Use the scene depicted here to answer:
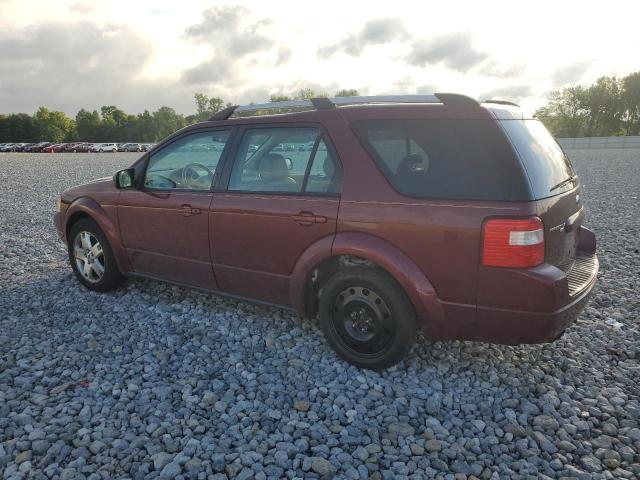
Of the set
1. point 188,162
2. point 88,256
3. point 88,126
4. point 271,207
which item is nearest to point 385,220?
point 271,207

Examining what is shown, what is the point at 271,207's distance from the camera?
3.91 m

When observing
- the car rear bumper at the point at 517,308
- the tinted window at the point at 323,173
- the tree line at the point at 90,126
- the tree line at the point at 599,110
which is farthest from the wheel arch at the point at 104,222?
the tree line at the point at 90,126

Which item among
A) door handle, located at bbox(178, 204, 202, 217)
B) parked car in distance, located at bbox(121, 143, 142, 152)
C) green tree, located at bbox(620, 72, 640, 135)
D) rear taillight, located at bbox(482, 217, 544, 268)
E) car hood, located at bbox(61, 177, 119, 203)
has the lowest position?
rear taillight, located at bbox(482, 217, 544, 268)

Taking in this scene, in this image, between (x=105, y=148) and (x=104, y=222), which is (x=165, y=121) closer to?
(x=105, y=148)

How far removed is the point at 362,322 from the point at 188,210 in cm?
182

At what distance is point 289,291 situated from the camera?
396cm

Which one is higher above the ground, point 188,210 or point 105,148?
point 105,148

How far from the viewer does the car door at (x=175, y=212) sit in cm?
442

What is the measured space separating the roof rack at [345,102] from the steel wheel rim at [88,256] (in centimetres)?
191

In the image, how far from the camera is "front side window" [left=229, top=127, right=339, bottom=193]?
3.76m

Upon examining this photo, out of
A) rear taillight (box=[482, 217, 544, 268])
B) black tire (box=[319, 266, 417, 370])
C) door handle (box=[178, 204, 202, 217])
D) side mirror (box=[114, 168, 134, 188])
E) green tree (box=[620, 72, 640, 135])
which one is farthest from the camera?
green tree (box=[620, 72, 640, 135])

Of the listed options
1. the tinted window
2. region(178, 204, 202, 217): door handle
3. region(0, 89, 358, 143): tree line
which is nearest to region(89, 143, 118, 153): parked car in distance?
region(0, 89, 358, 143): tree line

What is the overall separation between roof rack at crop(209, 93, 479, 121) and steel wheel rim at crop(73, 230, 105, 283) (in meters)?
1.91

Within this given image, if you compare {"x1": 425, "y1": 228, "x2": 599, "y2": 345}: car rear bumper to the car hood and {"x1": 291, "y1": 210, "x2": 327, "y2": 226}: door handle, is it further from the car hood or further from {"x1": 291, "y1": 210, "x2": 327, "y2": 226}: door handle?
the car hood
